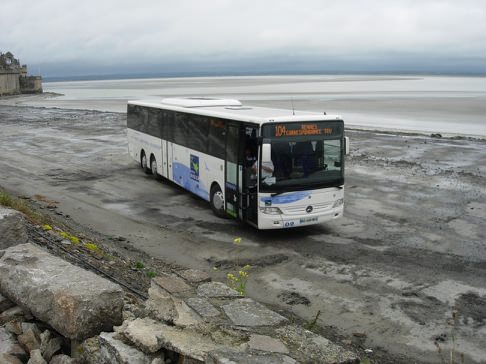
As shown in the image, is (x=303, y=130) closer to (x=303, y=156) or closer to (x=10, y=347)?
(x=303, y=156)

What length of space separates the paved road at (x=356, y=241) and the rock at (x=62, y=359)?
174 inches

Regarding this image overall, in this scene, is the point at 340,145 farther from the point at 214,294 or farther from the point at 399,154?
the point at 399,154

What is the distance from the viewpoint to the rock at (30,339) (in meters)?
6.25

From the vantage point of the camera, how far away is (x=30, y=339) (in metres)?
6.28

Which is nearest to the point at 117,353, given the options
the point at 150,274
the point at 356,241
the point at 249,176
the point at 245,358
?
the point at 245,358

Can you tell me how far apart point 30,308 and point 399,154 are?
2478 centimetres

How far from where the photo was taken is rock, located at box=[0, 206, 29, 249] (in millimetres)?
7895

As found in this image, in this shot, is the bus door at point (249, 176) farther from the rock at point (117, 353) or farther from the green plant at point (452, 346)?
the rock at point (117, 353)

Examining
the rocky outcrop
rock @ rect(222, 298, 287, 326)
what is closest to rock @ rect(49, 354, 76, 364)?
the rocky outcrop

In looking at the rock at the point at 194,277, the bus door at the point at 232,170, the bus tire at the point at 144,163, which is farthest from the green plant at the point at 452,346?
the bus tire at the point at 144,163

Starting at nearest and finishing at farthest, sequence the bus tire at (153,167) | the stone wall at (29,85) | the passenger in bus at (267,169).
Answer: the passenger in bus at (267,169), the bus tire at (153,167), the stone wall at (29,85)

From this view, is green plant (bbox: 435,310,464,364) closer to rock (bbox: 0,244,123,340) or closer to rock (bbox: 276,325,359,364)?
rock (bbox: 276,325,359,364)

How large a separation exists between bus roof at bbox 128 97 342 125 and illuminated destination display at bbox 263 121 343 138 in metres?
0.13

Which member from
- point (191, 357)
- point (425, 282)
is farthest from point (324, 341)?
point (425, 282)
